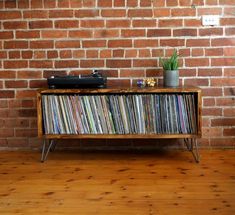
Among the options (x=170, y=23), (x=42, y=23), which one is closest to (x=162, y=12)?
(x=170, y=23)

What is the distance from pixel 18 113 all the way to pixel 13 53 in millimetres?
548

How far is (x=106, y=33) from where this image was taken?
312 cm

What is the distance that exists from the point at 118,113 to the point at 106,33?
2.54 feet

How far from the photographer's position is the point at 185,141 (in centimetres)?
314

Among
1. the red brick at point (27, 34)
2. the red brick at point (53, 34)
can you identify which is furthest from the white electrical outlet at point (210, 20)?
the red brick at point (27, 34)

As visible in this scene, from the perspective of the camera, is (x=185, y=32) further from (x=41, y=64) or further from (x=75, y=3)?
(x=41, y=64)

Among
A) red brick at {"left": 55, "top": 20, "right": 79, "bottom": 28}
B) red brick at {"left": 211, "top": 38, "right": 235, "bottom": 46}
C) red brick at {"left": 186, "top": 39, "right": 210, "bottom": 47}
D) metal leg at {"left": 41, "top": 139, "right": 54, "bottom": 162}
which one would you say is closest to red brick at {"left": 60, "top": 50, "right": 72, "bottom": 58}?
red brick at {"left": 55, "top": 20, "right": 79, "bottom": 28}

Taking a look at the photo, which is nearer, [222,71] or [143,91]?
[143,91]

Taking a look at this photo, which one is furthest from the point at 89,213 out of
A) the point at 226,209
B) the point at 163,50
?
the point at 163,50

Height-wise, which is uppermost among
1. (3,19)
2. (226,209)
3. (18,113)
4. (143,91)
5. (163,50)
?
(3,19)

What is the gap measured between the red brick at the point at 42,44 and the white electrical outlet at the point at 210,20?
136 cm

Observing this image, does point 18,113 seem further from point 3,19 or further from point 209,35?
point 209,35

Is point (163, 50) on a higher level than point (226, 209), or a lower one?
higher

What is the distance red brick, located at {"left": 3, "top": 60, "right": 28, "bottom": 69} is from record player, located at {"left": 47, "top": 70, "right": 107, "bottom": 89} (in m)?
0.46
